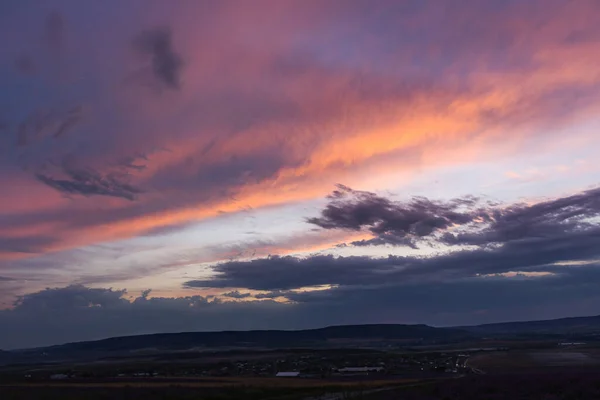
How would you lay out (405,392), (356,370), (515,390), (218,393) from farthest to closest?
(356,370)
(218,393)
(405,392)
(515,390)

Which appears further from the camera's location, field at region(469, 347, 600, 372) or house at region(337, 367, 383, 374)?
house at region(337, 367, 383, 374)

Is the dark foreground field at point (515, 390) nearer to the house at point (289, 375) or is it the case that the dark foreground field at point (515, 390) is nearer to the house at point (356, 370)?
the house at point (289, 375)

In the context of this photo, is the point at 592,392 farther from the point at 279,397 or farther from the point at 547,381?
the point at 279,397

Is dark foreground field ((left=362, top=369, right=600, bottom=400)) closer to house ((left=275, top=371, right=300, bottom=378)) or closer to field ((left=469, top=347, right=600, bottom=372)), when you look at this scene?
field ((left=469, top=347, right=600, bottom=372))

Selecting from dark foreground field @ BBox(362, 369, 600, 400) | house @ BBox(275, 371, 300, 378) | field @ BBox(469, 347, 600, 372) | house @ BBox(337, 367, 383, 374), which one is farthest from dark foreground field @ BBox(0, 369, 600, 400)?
field @ BBox(469, 347, 600, 372)

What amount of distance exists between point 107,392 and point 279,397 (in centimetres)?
2118

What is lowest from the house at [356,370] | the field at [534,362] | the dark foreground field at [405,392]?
the house at [356,370]

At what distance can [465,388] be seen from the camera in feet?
177

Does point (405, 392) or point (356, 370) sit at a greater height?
point (405, 392)

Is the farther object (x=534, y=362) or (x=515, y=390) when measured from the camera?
(x=534, y=362)

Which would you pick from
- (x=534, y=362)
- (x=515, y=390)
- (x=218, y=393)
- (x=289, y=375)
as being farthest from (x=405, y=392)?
(x=534, y=362)

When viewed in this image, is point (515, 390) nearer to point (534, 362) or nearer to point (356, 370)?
point (356, 370)

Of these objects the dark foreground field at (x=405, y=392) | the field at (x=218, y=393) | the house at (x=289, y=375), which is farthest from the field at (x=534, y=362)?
the field at (x=218, y=393)

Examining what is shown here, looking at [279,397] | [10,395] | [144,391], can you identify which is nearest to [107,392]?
[144,391]
